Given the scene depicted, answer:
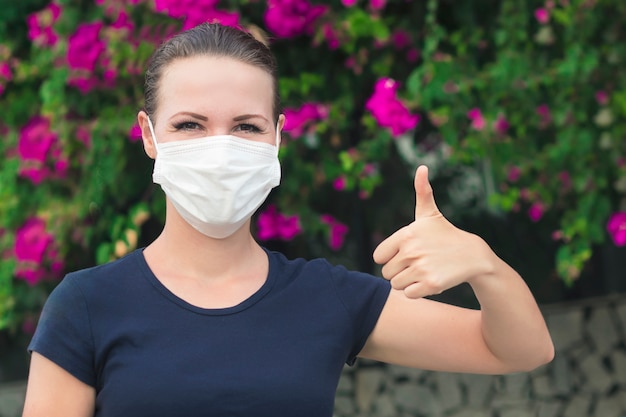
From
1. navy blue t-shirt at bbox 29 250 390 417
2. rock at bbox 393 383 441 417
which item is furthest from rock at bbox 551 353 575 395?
navy blue t-shirt at bbox 29 250 390 417

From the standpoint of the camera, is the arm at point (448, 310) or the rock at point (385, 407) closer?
the arm at point (448, 310)

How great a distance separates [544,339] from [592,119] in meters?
2.14

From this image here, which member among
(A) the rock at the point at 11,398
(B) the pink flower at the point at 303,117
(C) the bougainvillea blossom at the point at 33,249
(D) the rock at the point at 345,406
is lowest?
(A) the rock at the point at 11,398

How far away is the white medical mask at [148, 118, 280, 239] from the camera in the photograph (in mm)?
2295

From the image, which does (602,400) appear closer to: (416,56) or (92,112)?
(416,56)

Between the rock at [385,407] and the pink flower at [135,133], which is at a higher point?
the pink flower at [135,133]

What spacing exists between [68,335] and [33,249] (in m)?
2.33

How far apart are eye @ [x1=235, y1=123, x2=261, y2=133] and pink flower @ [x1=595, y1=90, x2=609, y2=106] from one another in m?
2.20

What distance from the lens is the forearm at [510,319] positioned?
2113 mm

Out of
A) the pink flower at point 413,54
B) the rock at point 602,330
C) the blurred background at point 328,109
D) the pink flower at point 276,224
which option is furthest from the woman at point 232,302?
the rock at point 602,330

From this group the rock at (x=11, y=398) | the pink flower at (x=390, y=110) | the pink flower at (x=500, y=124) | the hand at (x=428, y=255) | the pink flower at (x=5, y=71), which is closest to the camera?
the hand at (x=428, y=255)

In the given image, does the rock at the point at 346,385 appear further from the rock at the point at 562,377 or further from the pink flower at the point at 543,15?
the pink flower at the point at 543,15

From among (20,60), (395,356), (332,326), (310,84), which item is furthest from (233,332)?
(20,60)

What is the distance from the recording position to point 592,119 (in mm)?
4246
